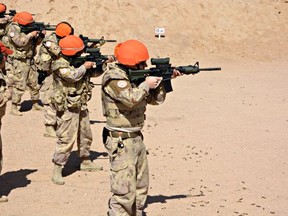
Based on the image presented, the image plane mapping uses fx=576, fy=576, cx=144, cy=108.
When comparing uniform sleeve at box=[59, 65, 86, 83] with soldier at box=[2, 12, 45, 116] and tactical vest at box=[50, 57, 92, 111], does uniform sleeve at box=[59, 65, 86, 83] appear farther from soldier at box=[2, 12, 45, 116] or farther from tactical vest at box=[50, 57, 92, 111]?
soldier at box=[2, 12, 45, 116]

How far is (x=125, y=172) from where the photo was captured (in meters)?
5.70

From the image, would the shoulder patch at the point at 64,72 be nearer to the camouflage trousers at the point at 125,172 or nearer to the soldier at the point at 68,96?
the soldier at the point at 68,96

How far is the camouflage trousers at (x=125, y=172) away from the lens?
5.70 metres

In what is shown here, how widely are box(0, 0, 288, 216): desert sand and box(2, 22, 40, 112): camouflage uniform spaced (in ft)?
1.80

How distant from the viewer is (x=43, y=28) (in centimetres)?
1095

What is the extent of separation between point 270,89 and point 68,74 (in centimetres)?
818

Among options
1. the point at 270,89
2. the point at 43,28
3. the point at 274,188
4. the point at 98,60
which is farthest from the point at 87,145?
the point at 270,89

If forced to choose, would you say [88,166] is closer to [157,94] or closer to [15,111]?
[157,94]

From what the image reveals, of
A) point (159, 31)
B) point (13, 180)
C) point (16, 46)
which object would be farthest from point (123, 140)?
point (159, 31)

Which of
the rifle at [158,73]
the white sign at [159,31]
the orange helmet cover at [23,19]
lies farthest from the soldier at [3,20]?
the white sign at [159,31]

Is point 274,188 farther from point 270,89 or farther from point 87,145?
point 270,89

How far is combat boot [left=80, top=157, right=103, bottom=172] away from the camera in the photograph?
825 centimetres

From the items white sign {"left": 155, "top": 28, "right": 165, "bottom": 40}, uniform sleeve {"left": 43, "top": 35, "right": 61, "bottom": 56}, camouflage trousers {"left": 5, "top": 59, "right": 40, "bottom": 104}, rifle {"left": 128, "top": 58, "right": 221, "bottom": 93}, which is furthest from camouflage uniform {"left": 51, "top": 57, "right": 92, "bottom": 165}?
white sign {"left": 155, "top": 28, "right": 165, "bottom": 40}

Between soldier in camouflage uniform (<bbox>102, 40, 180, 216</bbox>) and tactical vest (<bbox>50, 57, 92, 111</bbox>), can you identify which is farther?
tactical vest (<bbox>50, 57, 92, 111</bbox>)
